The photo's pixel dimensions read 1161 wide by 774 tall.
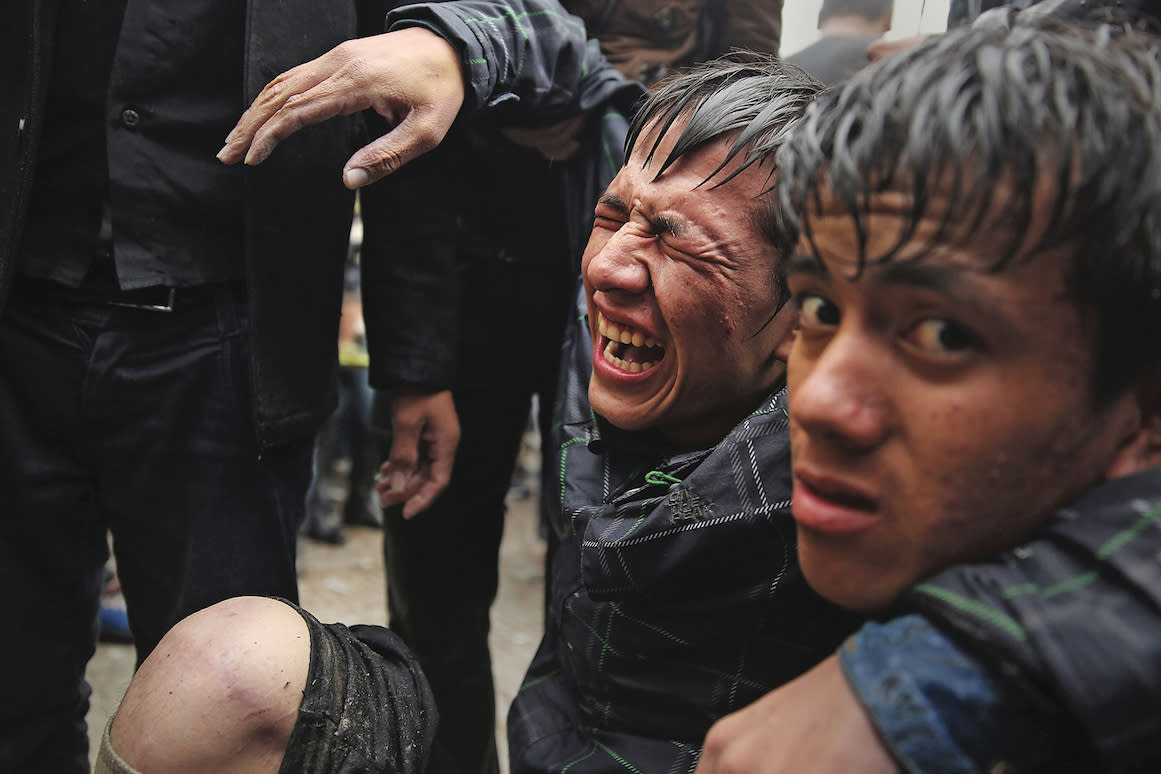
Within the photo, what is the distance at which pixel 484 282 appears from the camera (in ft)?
6.32

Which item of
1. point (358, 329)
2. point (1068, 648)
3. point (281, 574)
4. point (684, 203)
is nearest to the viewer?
point (1068, 648)

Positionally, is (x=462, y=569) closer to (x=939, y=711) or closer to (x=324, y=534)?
(x=939, y=711)

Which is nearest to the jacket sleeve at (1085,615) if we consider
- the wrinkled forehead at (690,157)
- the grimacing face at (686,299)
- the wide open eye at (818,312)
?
the wide open eye at (818,312)

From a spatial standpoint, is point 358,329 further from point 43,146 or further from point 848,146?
point 848,146

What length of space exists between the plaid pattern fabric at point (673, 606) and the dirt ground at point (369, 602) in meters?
1.40

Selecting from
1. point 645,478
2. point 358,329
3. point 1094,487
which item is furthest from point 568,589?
point 358,329

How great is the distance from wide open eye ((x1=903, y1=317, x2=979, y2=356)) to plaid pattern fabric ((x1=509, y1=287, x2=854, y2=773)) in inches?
12.5

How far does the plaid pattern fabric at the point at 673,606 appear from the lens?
101cm

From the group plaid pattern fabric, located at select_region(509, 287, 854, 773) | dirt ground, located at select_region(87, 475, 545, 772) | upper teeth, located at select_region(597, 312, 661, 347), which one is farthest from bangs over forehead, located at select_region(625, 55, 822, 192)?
dirt ground, located at select_region(87, 475, 545, 772)

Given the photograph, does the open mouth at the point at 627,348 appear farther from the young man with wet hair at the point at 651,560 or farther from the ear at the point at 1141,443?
the ear at the point at 1141,443

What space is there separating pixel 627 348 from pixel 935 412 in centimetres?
61

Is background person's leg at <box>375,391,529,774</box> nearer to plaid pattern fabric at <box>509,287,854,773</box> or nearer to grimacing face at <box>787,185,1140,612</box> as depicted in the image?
plaid pattern fabric at <box>509,287,854,773</box>

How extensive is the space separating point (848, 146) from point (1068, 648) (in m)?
0.45

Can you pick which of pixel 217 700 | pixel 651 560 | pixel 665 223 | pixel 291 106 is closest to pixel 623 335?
→ pixel 665 223
